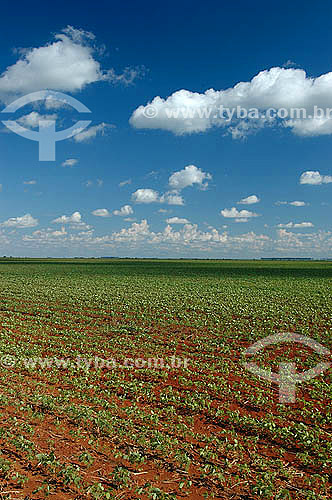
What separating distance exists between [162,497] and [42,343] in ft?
42.4

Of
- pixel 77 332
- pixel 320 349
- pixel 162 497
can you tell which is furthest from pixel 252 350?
pixel 162 497

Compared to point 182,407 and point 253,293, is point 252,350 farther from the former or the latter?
point 253,293

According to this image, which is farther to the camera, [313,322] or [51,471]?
[313,322]

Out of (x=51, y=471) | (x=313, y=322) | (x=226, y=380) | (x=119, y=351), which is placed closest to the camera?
(x=51, y=471)

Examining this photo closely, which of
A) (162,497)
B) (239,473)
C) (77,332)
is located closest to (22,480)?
(162,497)

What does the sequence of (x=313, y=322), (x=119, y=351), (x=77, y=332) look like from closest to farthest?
(x=119, y=351) → (x=77, y=332) → (x=313, y=322)

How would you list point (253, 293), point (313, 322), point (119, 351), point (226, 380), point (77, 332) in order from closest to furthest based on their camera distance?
point (226, 380) → point (119, 351) → point (77, 332) → point (313, 322) → point (253, 293)

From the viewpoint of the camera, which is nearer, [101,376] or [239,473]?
[239,473]

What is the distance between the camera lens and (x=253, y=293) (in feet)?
129

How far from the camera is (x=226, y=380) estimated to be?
13766mm

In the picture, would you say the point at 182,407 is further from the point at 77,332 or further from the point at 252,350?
the point at 77,332

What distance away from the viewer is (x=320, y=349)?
18.5 metres

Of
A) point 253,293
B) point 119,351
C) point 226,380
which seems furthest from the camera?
point 253,293

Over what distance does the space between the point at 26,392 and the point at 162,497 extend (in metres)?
6.66
